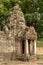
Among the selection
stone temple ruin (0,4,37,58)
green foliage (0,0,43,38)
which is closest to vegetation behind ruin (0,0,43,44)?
green foliage (0,0,43,38)

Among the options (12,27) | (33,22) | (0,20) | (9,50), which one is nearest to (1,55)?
(9,50)

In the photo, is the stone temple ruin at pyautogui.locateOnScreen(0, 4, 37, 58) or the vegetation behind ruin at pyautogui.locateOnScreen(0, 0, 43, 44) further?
the vegetation behind ruin at pyautogui.locateOnScreen(0, 0, 43, 44)

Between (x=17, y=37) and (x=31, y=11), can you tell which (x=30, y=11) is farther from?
(x=17, y=37)

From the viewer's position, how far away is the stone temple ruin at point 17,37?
866 inches

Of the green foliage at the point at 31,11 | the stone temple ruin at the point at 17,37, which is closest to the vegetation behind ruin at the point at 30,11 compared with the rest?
the green foliage at the point at 31,11

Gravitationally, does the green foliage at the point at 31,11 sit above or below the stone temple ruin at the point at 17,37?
above

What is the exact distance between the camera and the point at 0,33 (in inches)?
867

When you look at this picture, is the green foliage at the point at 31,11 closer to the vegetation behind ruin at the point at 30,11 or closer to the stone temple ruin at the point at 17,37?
the vegetation behind ruin at the point at 30,11

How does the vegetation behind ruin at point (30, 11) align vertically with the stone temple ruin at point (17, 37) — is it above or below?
above

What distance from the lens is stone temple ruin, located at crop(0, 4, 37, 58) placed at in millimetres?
22000

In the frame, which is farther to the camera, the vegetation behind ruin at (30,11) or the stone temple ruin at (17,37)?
the vegetation behind ruin at (30,11)

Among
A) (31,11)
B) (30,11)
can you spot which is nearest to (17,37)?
(30,11)

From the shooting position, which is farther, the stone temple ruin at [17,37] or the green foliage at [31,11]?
the green foliage at [31,11]

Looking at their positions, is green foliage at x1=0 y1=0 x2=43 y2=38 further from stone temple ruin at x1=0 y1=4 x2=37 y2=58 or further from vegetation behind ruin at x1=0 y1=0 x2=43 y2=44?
stone temple ruin at x1=0 y1=4 x2=37 y2=58
